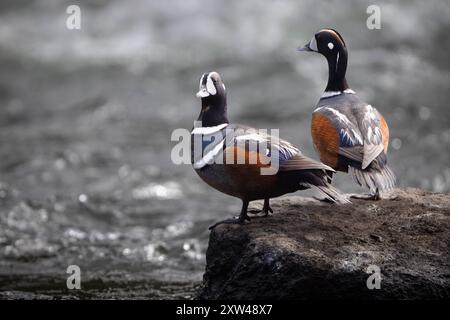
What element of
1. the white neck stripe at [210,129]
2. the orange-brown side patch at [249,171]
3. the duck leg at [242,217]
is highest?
the white neck stripe at [210,129]

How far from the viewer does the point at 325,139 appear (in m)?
6.27

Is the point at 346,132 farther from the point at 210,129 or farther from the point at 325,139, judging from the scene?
the point at 210,129

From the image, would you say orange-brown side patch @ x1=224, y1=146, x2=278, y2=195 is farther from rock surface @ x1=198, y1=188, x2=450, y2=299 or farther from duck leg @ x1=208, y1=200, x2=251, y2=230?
rock surface @ x1=198, y1=188, x2=450, y2=299

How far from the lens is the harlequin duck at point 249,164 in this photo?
17.7ft

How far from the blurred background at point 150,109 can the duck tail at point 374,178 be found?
6.21ft

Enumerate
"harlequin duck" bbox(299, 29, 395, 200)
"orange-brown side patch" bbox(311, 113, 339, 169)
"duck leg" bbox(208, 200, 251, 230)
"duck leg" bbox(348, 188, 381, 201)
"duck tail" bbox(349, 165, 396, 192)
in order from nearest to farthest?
1. "duck leg" bbox(208, 200, 251, 230)
2. "duck tail" bbox(349, 165, 396, 192)
3. "harlequin duck" bbox(299, 29, 395, 200)
4. "orange-brown side patch" bbox(311, 113, 339, 169)
5. "duck leg" bbox(348, 188, 381, 201)

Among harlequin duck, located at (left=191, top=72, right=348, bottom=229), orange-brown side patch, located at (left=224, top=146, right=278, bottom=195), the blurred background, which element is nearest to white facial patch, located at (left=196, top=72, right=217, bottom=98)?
harlequin duck, located at (left=191, top=72, right=348, bottom=229)

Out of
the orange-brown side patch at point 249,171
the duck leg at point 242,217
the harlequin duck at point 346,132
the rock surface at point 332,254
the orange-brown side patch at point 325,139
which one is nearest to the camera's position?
the rock surface at point 332,254

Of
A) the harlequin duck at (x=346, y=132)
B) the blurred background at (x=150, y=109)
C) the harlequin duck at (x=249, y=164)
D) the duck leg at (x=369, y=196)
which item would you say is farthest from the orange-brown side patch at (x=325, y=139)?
the blurred background at (x=150, y=109)

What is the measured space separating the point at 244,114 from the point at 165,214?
12.1 ft

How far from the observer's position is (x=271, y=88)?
13.8 meters

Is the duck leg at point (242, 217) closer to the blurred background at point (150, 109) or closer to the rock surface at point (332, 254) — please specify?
the rock surface at point (332, 254)

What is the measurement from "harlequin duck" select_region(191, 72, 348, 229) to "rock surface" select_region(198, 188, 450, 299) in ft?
0.95

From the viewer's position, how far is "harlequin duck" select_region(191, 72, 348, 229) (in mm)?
5395
